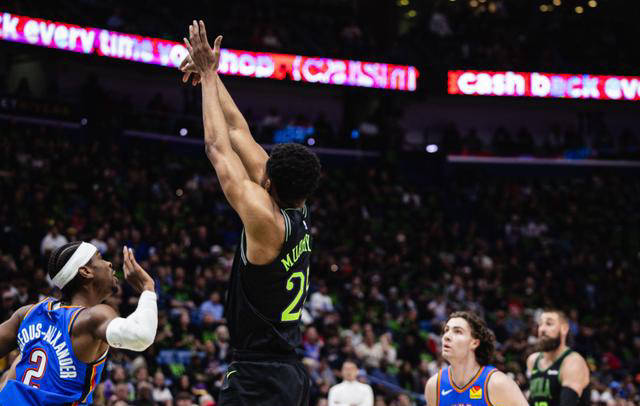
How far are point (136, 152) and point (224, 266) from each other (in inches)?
222

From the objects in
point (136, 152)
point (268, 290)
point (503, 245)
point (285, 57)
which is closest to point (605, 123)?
point (503, 245)

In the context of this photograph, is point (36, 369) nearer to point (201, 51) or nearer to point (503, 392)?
point (201, 51)

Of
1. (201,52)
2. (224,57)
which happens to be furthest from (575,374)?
(224,57)

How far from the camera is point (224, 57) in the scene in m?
21.2

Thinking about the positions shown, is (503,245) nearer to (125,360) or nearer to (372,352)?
(372,352)

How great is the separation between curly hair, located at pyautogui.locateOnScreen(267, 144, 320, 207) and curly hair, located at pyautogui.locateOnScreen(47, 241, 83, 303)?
126 cm

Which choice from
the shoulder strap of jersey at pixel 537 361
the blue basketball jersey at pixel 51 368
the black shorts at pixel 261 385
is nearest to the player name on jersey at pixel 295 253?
the black shorts at pixel 261 385

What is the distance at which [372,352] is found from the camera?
15.0m

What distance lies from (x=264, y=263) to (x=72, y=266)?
1.19 m

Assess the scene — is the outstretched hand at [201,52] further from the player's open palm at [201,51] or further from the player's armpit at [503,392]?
the player's armpit at [503,392]

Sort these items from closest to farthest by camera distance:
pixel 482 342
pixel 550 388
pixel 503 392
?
pixel 503 392 → pixel 482 342 → pixel 550 388

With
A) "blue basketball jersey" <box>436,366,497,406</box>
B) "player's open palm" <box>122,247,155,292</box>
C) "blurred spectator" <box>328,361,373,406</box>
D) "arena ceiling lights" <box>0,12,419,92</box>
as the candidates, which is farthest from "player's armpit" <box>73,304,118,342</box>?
"arena ceiling lights" <box>0,12,419,92</box>

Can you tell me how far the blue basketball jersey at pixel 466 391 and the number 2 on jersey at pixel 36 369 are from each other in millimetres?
3141

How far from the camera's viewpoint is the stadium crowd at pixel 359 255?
43.9 feet
